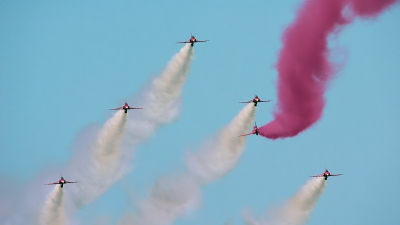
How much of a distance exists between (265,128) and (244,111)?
298cm

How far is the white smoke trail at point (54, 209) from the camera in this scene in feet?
261

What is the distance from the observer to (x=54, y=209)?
262 feet

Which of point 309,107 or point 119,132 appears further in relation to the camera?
point 119,132

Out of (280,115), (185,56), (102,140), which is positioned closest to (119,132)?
(102,140)

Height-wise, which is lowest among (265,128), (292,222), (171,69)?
(292,222)

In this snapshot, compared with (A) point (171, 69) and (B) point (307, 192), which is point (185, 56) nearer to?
(A) point (171, 69)

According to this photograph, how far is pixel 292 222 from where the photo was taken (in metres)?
77.6

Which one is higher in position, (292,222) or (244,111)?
(244,111)

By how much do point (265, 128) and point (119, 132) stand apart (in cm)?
970

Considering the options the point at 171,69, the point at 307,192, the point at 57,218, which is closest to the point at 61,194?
the point at 57,218

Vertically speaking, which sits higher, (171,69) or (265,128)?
(171,69)

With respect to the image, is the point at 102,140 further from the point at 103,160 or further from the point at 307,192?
the point at 307,192

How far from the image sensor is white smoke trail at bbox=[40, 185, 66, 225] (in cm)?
7956

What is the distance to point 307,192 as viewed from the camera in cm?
7881
